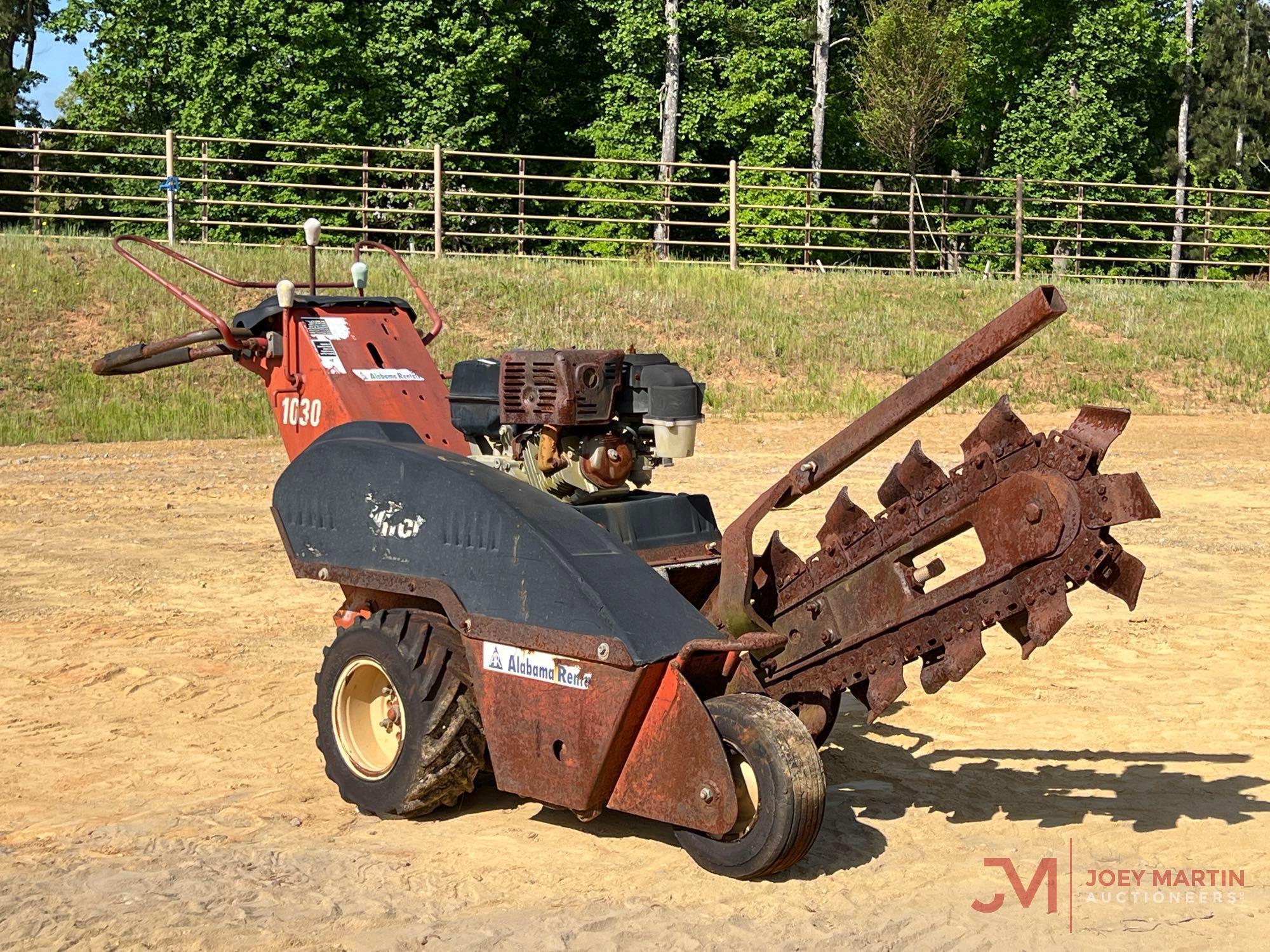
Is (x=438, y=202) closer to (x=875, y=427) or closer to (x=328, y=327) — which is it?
(x=328, y=327)

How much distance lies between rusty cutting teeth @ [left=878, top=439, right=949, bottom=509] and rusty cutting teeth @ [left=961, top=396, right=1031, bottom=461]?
178 millimetres

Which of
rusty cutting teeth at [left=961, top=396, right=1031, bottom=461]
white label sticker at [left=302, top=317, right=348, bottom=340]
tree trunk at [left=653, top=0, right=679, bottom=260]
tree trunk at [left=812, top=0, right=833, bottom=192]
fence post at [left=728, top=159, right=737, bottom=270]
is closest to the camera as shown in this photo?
rusty cutting teeth at [left=961, top=396, right=1031, bottom=461]

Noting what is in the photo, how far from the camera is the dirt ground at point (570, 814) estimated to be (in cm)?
483

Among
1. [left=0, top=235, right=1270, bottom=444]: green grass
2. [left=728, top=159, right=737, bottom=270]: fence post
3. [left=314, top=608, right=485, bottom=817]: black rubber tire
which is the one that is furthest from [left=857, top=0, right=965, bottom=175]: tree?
[left=314, top=608, right=485, bottom=817]: black rubber tire

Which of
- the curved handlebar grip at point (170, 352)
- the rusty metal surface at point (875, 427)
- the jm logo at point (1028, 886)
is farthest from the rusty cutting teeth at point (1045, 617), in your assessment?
the curved handlebar grip at point (170, 352)

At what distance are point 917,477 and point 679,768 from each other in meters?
1.26

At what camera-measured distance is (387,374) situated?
6926 mm

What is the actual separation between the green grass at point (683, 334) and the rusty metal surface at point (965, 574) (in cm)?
1315

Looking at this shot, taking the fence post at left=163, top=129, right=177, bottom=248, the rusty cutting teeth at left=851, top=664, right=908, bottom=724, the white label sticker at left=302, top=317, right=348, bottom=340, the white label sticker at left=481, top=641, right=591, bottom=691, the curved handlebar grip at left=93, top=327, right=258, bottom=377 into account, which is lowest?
the rusty cutting teeth at left=851, top=664, right=908, bottom=724

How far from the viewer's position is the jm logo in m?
5.01

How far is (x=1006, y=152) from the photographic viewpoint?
125 feet

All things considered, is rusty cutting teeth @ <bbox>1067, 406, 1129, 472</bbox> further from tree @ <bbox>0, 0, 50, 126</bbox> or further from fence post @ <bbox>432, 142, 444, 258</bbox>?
tree @ <bbox>0, 0, 50, 126</bbox>

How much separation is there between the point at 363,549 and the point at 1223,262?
24166mm

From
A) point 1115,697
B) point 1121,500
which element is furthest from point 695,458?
point 1121,500
